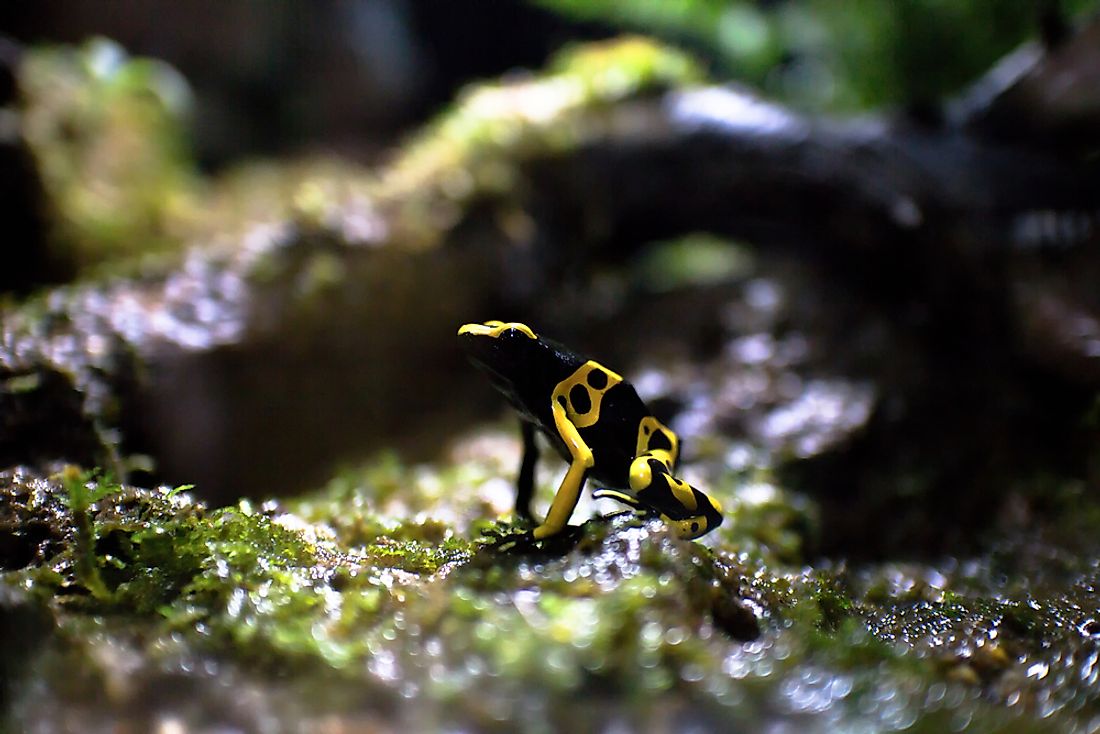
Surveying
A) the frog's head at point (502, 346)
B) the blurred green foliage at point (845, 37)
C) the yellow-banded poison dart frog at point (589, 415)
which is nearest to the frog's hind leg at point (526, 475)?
the yellow-banded poison dart frog at point (589, 415)

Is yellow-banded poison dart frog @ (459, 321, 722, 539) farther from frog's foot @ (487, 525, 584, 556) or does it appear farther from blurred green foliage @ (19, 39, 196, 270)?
blurred green foliage @ (19, 39, 196, 270)

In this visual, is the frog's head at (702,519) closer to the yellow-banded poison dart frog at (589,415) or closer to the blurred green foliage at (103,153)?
the yellow-banded poison dart frog at (589,415)

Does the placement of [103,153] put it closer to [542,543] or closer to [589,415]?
[589,415]

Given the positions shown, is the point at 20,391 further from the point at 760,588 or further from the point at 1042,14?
the point at 1042,14

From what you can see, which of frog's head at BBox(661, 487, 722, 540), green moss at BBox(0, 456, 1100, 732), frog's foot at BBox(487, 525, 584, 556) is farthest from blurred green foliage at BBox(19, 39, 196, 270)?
frog's head at BBox(661, 487, 722, 540)

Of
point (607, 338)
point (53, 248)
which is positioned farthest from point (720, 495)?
point (53, 248)

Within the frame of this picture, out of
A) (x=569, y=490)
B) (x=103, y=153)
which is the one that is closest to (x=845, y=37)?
(x=569, y=490)
